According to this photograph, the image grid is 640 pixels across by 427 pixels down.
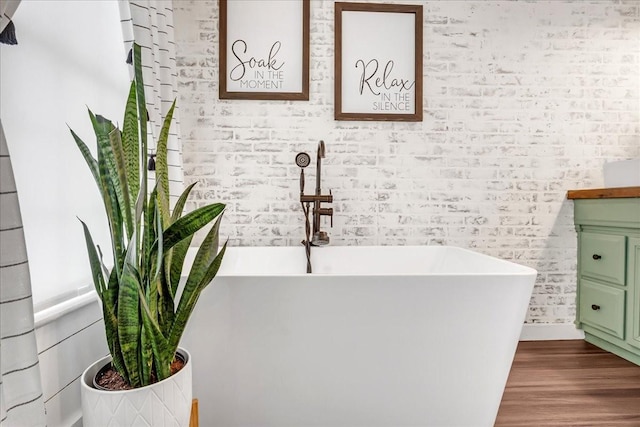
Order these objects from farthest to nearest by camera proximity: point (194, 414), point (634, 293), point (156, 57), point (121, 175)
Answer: point (634, 293)
point (156, 57)
point (194, 414)
point (121, 175)

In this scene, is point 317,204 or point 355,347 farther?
point 317,204

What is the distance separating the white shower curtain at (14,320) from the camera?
2.67 ft

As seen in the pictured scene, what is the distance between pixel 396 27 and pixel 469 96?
0.66m

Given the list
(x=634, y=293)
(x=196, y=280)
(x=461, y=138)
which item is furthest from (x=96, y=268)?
(x=634, y=293)

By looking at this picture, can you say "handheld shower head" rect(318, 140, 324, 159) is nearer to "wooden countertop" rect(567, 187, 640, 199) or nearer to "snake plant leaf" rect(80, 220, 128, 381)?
"snake plant leaf" rect(80, 220, 128, 381)

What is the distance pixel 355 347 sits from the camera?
1.52 meters

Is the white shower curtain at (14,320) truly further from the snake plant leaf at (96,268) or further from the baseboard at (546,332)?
the baseboard at (546,332)

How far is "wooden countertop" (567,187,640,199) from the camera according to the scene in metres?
2.28

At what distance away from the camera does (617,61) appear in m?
2.78

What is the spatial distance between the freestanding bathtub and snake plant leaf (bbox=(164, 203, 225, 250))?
31 centimetres

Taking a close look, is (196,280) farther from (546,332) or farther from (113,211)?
(546,332)

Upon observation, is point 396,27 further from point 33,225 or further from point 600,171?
point 33,225

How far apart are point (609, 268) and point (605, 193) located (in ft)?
1.51

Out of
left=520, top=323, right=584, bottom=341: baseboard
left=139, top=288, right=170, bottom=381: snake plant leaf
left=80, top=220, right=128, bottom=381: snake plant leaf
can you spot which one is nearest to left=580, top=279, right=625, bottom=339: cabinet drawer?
left=520, top=323, right=584, bottom=341: baseboard
